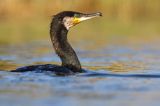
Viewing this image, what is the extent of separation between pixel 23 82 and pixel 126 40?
9.50 m

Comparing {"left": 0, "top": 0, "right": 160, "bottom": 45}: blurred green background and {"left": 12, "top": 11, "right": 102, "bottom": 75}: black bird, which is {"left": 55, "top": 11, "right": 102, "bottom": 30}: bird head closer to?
{"left": 12, "top": 11, "right": 102, "bottom": 75}: black bird

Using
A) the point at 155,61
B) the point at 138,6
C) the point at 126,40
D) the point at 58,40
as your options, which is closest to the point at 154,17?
the point at 138,6

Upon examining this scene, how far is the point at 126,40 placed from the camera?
2036 centimetres

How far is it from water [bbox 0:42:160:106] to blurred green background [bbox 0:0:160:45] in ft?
13.7

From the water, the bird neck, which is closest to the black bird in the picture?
the bird neck

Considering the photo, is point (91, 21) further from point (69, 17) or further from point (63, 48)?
point (63, 48)

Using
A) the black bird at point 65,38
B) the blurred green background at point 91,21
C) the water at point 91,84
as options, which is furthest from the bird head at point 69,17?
the blurred green background at point 91,21

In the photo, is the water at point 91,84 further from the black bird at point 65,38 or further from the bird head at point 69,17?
the bird head at point 69,17

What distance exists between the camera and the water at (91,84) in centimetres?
960

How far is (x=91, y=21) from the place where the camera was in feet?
87.8

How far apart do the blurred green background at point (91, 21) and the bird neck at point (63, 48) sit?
20.8 ft

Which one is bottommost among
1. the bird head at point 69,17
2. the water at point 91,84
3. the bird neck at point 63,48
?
the water at point 91,84

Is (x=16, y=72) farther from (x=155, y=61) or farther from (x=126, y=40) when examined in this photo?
(x=126, y=40)

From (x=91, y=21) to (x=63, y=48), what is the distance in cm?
1381
